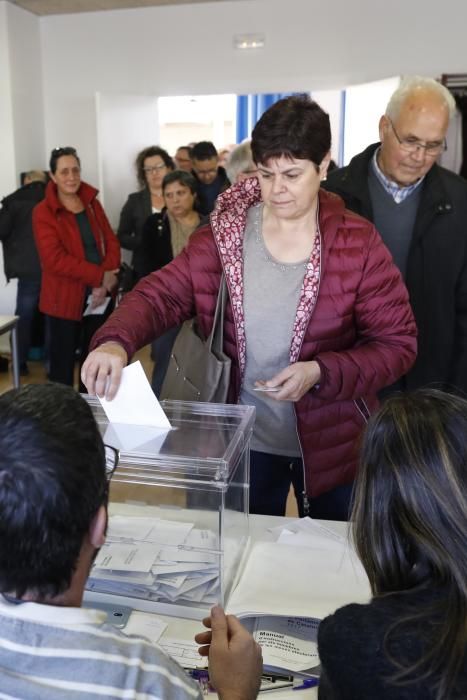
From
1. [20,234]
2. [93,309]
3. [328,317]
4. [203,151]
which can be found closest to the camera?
[328,317]

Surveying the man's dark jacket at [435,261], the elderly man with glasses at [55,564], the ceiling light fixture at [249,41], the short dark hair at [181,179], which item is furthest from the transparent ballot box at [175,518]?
the ceiling light fixture at [249,41]

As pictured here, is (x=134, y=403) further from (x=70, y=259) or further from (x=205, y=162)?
(x=205, y=162)

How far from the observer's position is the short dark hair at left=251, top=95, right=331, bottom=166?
1486mm

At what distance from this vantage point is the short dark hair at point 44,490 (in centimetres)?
71

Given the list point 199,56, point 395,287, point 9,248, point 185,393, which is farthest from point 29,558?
point 199,56

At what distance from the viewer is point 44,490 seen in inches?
27.9

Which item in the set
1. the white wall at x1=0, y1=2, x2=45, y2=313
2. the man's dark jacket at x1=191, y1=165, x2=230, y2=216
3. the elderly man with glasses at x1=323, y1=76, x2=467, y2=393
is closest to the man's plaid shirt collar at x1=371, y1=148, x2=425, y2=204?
the elderly man with glasses at x1=323, y1=76, x2=467, y2=393

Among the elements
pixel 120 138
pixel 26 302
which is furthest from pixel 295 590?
pixel 120 138

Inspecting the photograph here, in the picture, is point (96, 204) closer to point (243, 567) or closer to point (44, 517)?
point (243, 567)

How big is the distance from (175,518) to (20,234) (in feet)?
13.4

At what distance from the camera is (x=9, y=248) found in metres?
5.04

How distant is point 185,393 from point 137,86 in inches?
193

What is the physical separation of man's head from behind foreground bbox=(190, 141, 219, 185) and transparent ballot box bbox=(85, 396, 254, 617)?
4.13 metres

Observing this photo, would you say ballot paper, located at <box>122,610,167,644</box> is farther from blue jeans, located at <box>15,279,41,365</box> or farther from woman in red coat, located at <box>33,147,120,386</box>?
blue jeans, located at <box>15,279,41,365</box>
